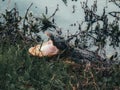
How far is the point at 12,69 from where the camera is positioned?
5129mm

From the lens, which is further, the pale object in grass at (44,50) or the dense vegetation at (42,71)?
the pale object in grass at (44,50)

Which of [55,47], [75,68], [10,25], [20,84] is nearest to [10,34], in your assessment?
[10,25]

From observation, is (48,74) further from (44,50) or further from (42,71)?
(44,50)

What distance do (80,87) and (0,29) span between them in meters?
2.68

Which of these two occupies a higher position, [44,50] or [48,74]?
[44,50]

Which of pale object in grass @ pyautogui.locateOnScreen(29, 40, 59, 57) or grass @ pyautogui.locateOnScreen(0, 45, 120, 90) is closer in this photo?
grass @ pyautogui.locateOnScreen(0, 45, 120, 90)

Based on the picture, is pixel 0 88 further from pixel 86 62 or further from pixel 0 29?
pixel 0 29

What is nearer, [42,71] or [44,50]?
[42,71]

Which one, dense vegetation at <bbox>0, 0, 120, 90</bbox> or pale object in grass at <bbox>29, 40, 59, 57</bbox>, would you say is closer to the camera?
dense vegetation at <bbox>0, 0, 120, 90</bbox>

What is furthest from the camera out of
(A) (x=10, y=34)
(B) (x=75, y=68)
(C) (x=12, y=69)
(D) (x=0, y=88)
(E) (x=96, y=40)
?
(E) (x=96, y=40)

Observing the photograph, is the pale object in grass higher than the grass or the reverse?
higher

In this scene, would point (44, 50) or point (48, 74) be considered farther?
point (44, 50)

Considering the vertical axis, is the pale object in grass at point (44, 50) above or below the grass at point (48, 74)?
above

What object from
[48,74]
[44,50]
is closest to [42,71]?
[48,74]
